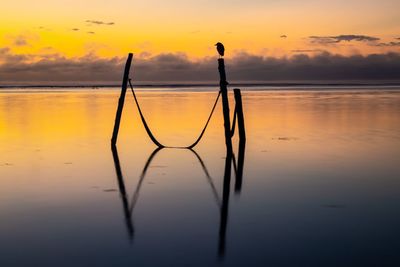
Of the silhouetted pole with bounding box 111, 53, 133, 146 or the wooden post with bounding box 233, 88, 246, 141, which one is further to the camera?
the silhouetted pole with bounding box 111, 53, 133, 146

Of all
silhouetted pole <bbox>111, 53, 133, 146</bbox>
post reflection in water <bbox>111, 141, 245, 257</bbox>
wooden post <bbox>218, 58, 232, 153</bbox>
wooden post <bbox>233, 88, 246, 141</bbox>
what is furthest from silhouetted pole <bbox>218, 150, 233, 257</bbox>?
silhouetted pole <bbox>111, 53, 133, 146</bbox>

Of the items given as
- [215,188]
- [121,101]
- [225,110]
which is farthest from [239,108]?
[215,188]

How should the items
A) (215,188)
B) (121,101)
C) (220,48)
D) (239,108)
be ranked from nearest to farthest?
(215,188) → (220,48) → (239,108) → (121,101)

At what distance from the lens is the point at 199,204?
9609mm

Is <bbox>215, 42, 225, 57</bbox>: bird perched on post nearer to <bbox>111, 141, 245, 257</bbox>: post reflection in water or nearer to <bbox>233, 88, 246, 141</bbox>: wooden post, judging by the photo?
<bbox>233, 88, 246, 141</bbox>: wooden post

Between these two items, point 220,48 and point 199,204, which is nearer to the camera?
point 199,204

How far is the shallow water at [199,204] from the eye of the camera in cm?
671

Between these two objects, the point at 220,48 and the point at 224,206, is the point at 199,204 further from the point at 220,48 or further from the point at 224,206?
the point at 220,48

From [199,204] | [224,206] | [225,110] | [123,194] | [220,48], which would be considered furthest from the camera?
[220,48]

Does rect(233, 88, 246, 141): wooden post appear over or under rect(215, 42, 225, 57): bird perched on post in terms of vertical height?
under

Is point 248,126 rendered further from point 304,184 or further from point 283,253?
point 283,253

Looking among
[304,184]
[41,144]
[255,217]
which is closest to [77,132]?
[41,144]

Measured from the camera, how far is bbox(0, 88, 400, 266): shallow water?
6707 mm

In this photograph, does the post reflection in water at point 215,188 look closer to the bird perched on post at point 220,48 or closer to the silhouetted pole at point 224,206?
the silhouetted pole at point 224,206
